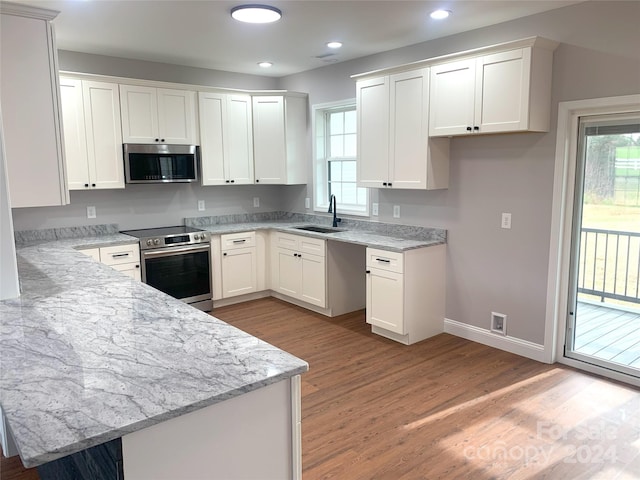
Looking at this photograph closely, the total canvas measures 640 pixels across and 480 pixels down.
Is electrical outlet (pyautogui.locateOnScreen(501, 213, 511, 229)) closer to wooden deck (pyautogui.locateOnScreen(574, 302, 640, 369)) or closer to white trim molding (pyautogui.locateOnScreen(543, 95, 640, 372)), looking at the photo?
white trim molding (pyautogui.locateOnScreen(543, 95, 640, 372))

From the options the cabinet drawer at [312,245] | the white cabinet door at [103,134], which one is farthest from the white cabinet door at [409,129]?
the white cabinet door at [103,134]

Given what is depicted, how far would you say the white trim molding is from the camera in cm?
340

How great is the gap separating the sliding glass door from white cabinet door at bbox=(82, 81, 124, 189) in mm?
4126

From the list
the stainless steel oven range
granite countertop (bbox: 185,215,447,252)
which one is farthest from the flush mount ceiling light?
the stainless steel oven range

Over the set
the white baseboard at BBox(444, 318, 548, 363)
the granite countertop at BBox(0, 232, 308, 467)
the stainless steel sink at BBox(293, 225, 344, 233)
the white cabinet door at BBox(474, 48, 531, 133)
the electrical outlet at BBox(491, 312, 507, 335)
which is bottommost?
the white baseboard at BBox(444, 318, 548, 363)

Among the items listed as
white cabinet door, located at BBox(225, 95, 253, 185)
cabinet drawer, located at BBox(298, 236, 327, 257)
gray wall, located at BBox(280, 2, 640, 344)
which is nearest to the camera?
gray wall, located at BBox(280, 2, 640, 344)

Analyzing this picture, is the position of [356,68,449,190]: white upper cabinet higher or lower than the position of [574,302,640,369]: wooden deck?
higher

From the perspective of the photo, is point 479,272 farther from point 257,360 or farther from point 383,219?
point 257,360

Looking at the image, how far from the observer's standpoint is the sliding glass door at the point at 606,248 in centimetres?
327

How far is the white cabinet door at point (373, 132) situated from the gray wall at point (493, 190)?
0.34 metres

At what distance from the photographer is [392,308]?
4152mm

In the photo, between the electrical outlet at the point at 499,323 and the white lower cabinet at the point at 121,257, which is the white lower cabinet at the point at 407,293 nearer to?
the electrical outlet at the point at 499,323

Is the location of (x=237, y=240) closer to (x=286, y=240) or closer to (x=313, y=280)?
(x=286, y=240)

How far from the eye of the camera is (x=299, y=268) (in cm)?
517
